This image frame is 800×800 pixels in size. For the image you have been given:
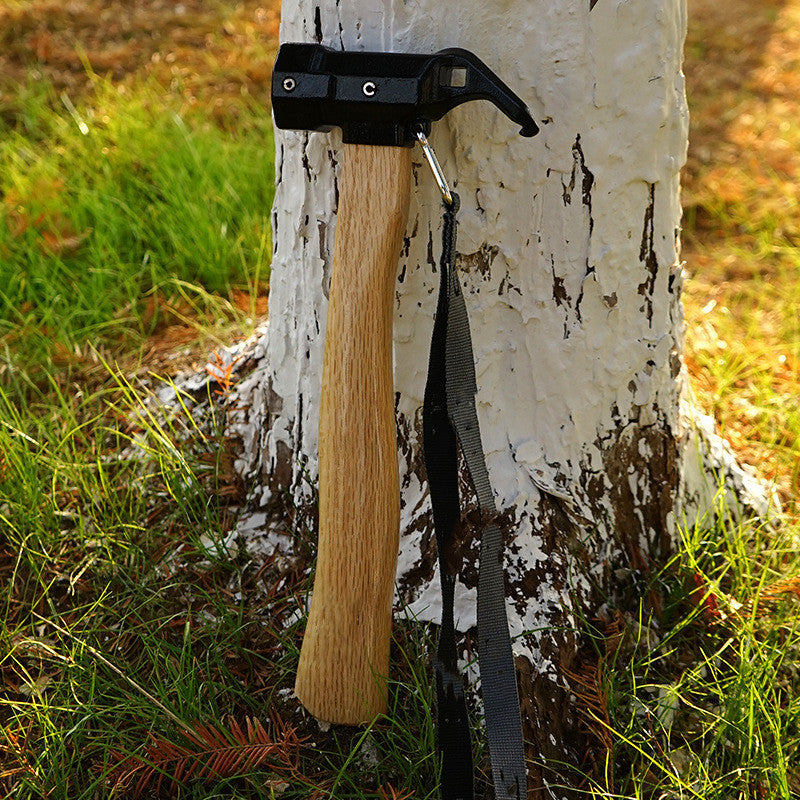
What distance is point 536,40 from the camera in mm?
1464

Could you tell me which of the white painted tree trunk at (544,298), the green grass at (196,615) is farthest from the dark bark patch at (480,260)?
the green grass at (196,615)

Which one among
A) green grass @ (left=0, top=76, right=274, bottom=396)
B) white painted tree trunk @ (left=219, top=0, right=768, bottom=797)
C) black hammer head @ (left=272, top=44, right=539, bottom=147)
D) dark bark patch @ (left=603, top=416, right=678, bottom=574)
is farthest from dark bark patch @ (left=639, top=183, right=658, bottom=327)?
green grass @ (left=0, top=76, right=274, bottom=396)

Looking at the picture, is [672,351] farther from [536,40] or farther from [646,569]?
[536,40]

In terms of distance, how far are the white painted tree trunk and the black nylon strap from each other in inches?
7.0

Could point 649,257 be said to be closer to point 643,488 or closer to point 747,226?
point 643,488

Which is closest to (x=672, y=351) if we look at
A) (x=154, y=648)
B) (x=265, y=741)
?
(x=265, y=741)

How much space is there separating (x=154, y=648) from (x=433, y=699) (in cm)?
64

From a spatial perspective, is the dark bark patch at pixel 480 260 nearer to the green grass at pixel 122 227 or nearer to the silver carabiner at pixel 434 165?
the silver carabiner at pixel 434 165

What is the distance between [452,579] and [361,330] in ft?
1.66

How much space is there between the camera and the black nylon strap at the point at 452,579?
1502mm

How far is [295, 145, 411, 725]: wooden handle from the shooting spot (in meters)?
1.47

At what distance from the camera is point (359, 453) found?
1529 mm

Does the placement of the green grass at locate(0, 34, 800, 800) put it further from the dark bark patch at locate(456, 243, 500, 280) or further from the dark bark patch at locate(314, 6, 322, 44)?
the dark bark patch at locate(314, 6, 322, 44)

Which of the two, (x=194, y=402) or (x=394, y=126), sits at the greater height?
(x=394, y=126)
